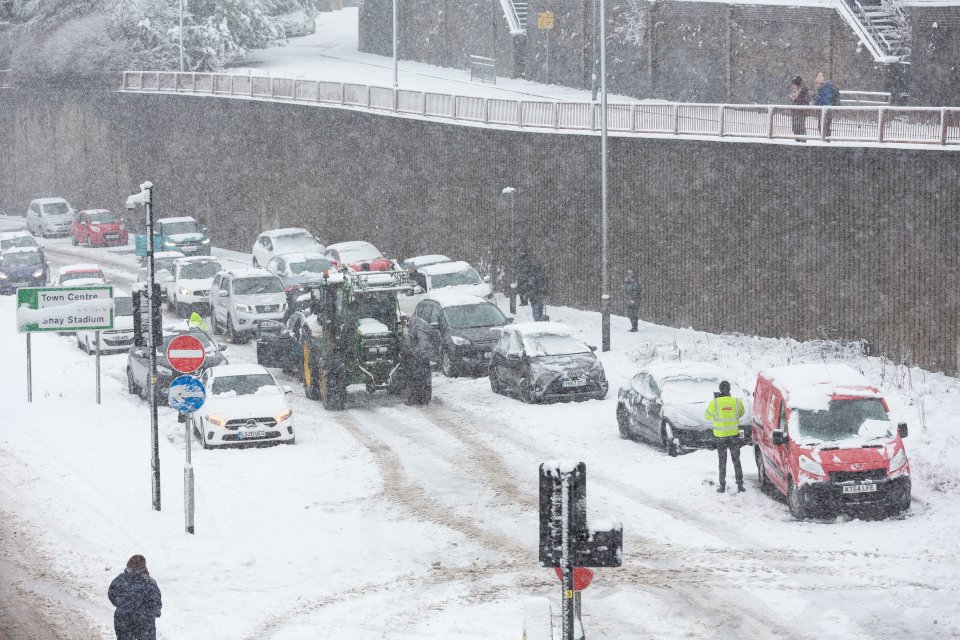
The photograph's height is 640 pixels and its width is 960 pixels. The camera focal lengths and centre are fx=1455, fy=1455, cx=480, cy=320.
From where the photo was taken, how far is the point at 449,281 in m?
37.0

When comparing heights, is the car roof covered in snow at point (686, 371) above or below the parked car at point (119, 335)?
above

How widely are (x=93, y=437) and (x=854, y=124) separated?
53.3ft

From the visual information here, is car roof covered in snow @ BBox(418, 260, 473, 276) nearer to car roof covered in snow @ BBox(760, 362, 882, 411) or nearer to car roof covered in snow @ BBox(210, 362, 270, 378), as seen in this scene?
car roof covered in snow @ BBox(210, 362, 270, 378)

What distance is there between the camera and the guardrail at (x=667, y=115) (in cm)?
2870

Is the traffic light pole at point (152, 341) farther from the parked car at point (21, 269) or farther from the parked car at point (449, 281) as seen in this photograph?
the parked car at point (21, 269)

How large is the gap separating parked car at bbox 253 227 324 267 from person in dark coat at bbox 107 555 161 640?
30854 mm

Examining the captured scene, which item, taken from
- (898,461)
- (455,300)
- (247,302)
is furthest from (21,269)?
(898,461)

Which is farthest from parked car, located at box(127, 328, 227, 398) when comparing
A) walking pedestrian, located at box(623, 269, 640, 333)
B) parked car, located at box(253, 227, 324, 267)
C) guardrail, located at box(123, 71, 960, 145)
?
parked car, located at box(253, 227, 324, 267)

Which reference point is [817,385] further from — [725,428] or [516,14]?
[516,14]

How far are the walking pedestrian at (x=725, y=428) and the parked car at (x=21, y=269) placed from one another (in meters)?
29.6

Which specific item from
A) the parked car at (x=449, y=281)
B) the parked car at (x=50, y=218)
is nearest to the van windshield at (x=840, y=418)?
the parked car at (x=449, y=281)

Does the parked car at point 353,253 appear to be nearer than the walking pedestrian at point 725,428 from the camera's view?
No

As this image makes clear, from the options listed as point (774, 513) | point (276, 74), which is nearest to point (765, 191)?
point (774, 513)

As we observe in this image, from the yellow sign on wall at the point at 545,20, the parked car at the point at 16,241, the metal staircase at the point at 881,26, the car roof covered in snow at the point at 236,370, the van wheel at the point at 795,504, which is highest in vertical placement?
the yellow sign on wall at the point at 545,20
